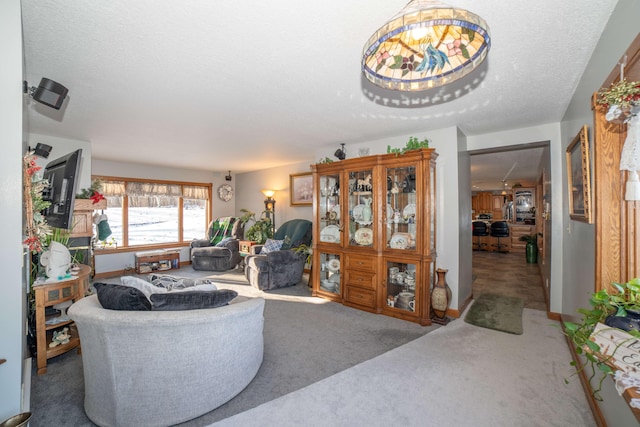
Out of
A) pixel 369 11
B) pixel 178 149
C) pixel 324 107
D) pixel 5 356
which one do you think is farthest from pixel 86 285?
pixel 369 11

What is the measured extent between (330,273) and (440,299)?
1.55 m

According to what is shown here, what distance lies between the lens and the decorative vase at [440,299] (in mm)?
3258

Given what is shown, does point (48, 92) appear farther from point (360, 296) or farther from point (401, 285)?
point (401, 285)

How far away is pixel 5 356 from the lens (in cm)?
134

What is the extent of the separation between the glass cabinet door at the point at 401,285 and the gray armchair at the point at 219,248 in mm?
3815

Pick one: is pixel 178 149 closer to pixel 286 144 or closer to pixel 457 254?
pixel 286 144

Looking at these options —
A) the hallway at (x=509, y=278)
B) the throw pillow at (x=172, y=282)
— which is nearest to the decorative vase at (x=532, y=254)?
the hallway at (x=509, y=278)

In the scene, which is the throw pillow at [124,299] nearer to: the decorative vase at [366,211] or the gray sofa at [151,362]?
the gray sofa at [151,362]

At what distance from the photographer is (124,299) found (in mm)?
1721

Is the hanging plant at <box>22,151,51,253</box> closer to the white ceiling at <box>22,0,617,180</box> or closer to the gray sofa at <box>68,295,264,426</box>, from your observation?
the gray sofa at <box>68,295,264,426</box>

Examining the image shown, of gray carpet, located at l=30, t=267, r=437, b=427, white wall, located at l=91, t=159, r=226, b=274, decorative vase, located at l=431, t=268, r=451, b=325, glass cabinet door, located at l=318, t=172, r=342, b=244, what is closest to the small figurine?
gray carpet, located at l=30, t=267, r=437, b=427

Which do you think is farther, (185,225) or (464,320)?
(185,225)

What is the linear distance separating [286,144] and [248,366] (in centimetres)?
323

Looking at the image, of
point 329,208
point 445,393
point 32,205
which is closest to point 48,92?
point 32,205
